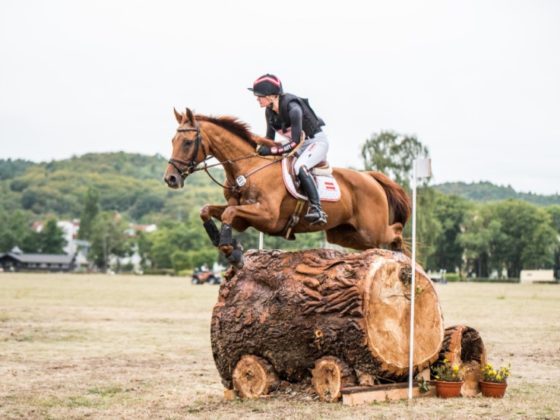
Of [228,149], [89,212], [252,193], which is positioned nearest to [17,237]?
[89,212]

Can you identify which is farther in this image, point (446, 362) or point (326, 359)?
point (446, 362)

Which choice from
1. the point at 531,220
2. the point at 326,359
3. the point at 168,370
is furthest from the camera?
the point at 531,220

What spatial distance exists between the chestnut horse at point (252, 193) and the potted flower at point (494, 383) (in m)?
2.12

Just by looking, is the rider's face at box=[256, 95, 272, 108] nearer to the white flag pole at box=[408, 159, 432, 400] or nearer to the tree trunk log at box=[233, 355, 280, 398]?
the white flag pole at box=[408, 159, 432, 400]

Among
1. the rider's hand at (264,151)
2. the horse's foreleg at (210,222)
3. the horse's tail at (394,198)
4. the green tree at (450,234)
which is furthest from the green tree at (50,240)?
the horse's foreleg at (210,222)

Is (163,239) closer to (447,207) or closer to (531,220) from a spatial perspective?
(447,207)

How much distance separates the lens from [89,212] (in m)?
150

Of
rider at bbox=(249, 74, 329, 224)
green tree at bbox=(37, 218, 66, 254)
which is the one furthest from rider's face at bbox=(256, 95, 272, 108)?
green tree at bbox=(37, 218, 66, 254)

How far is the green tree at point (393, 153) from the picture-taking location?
54312 mm

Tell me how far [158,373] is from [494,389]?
5286mm

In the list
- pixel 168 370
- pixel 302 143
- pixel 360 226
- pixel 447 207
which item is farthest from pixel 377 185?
pixel 447 207

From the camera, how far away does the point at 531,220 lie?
10894cm

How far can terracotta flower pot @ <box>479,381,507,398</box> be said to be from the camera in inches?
374

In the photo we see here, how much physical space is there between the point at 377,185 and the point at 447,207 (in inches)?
4093
